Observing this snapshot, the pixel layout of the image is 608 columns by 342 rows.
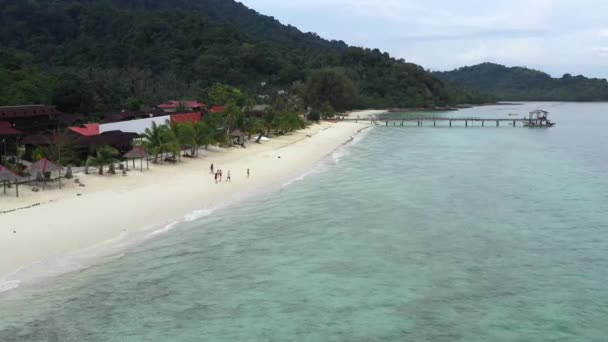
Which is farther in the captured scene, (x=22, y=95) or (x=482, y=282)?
(x=22, y=95)

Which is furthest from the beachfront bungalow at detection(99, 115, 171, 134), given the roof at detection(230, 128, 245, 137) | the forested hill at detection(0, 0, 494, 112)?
the forested hill at detection(0, 0, 494, 112)

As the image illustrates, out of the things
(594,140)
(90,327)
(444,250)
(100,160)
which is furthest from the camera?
(594,140)

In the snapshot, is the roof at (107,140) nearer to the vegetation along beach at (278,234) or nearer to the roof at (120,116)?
the vegetation along beach at (278,234)

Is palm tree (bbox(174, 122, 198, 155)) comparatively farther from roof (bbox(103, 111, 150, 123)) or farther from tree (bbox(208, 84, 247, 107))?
tree (bbox(208, 84, 247, 107))

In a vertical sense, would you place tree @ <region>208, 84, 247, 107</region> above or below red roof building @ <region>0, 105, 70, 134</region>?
above

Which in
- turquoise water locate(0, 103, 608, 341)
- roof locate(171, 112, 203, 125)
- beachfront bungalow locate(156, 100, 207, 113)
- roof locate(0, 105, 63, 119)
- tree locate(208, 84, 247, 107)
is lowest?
turquoise water locate(0, 103, 608, 341)

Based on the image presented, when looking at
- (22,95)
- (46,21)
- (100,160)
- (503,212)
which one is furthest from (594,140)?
(46,21)

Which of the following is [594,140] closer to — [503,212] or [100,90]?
[503,212]
